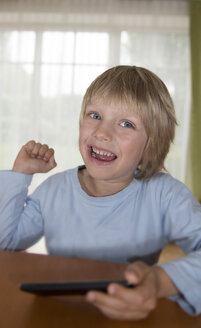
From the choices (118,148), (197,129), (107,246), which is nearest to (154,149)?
(118,148)

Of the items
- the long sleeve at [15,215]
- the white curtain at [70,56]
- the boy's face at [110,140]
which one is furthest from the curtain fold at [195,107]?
the long sleeve at [15,215]

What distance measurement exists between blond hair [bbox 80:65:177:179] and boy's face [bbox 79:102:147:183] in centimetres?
3

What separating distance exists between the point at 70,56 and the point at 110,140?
11.0 feet

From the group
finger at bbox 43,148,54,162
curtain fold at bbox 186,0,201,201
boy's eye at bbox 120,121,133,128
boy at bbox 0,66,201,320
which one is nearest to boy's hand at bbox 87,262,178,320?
boy at bbox 0,66,201,320

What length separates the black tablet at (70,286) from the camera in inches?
→ 18.7

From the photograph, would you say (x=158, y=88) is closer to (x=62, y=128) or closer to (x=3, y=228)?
(x=3, y=228)

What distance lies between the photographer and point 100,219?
3.31ft

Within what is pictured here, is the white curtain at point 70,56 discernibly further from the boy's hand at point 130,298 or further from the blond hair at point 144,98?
the boy's hand at point 130,298

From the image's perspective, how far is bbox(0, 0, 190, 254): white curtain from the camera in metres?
3.90

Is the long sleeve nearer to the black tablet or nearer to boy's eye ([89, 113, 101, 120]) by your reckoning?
boy's eye ([89, 113, 101, 120])

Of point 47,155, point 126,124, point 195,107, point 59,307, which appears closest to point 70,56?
point 195,107

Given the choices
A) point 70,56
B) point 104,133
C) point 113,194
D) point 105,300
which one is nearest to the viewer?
point 105,300

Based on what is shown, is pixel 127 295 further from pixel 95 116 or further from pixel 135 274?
pixel 95 116

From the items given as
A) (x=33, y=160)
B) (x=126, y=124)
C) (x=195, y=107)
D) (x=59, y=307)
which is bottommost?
(x=59, y=307)
